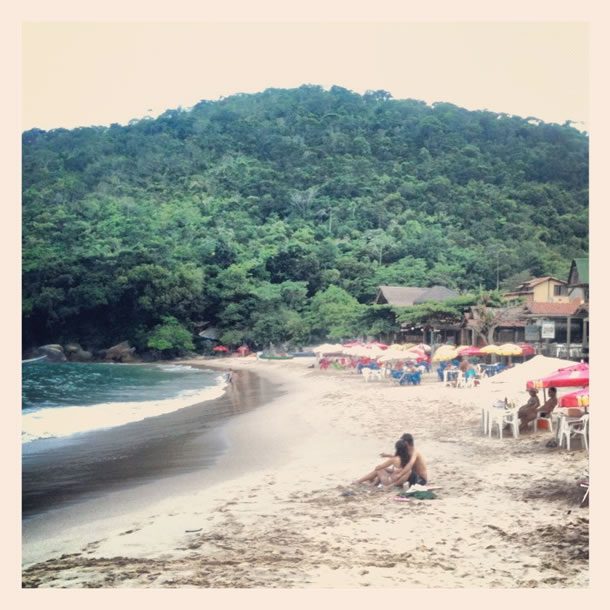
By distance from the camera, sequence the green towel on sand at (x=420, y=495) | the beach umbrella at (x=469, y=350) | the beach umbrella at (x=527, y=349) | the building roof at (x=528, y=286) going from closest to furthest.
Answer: the green towel on sand at (x=420, y=495), the building roof at (x=528, y=286), the beach umbrella at (x=527, y=349), the beach umbrella at (x=469, y=350)

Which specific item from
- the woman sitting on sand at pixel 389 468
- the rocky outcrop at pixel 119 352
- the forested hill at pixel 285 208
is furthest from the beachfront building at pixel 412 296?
the rocky outcrop at pixel 119 352

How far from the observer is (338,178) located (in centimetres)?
959

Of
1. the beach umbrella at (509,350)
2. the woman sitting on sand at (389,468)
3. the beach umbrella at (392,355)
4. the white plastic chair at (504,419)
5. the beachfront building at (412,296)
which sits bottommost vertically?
the woman sitting on sand at (389,468)

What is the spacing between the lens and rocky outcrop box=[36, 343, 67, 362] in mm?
8570

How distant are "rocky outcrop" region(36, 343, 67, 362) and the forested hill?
0.49ft

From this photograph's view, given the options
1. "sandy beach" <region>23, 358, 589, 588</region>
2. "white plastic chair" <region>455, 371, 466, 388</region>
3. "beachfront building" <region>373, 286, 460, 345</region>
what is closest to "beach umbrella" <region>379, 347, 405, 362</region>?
"beachfront building" <region>373, 286, 460, 345</region>

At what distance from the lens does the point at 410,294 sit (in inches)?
350

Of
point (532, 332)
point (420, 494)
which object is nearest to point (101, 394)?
point (532, 332)

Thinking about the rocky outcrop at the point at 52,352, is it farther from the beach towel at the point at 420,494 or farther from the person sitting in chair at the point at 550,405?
the person sitting in chair at the point at 550,405

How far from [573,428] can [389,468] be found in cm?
214

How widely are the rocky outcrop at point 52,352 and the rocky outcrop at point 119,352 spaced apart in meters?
0.93

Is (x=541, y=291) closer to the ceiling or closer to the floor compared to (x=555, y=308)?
closer to the ceiling

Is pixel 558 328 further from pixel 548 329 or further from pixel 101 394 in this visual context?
pixel 101 394

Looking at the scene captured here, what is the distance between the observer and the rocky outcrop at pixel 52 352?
857 centimetres
